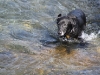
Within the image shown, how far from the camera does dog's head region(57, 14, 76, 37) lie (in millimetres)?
8602

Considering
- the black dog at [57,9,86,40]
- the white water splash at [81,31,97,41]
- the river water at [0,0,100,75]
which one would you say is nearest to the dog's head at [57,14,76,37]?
the black dog at [57,9,86,40]

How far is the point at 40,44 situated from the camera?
862 cm

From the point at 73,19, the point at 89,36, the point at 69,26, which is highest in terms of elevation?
the point at 73,19

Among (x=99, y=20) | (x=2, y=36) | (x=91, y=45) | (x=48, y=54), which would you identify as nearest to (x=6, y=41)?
(x=2, y=36)

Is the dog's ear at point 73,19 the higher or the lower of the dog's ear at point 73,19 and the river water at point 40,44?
the higher

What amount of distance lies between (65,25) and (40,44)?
1034mm

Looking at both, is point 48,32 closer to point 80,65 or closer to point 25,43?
point 25,43

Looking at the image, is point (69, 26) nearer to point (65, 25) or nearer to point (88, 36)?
point (65, 25)

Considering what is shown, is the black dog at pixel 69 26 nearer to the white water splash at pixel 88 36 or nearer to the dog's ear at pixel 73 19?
the dog's ear at pixel 73 19

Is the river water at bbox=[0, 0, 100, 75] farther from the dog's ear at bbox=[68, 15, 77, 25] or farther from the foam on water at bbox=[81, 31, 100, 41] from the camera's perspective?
the dog's ear at bbox=[68, 15, 77, 25]

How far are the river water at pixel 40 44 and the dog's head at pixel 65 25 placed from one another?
455 mm

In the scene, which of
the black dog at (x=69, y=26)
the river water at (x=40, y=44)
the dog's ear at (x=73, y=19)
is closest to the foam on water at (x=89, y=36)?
the river water at (x=40, y=44)

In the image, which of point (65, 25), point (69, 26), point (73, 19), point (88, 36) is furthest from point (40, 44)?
point (88, 36)

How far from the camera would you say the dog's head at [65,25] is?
8.60 metres
